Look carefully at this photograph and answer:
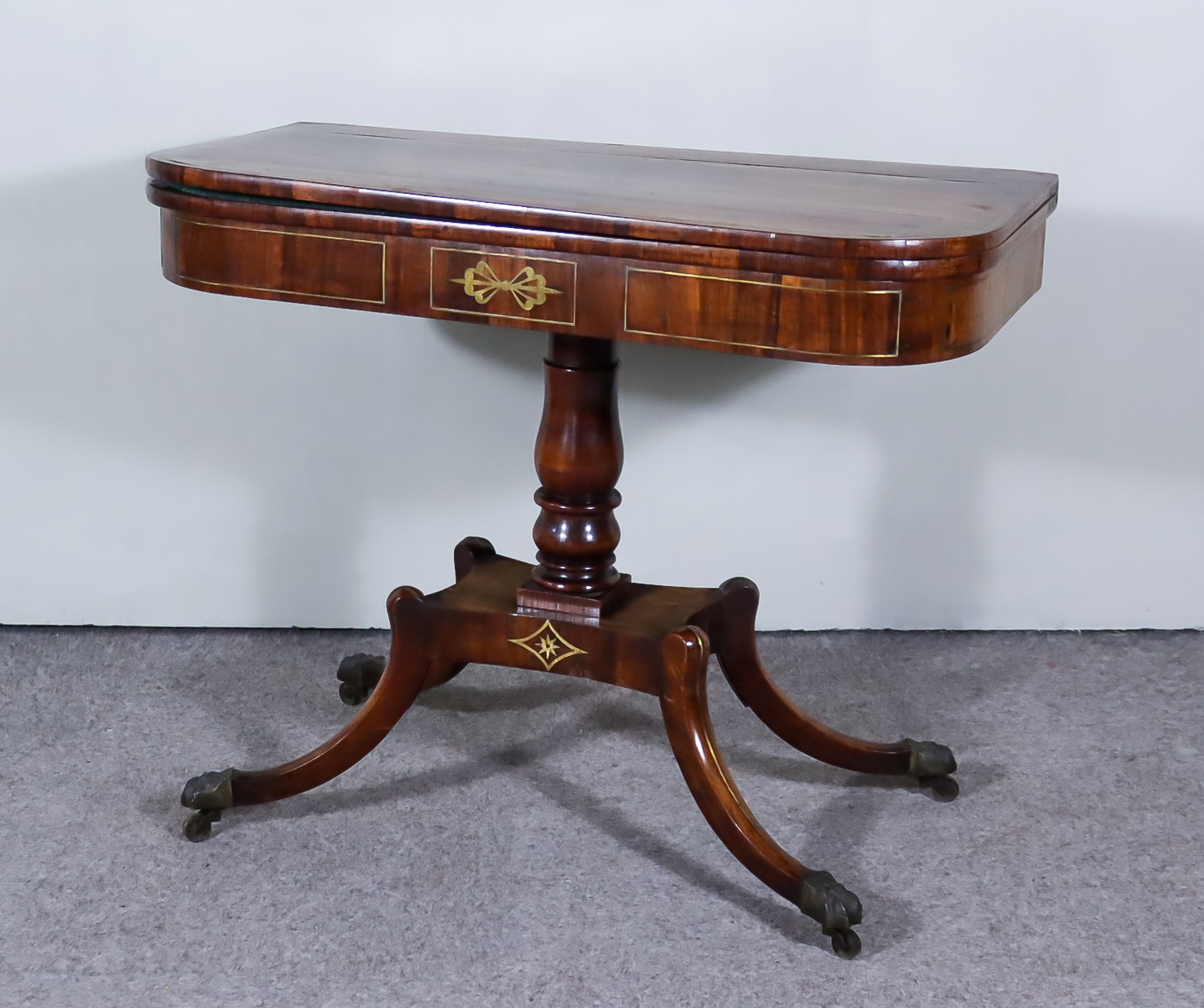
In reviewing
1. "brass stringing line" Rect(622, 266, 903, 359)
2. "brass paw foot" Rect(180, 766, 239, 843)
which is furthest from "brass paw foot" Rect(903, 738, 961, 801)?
"brass paw foot" Rect(180, 766, 239, 843)

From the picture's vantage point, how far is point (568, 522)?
5.68 feet

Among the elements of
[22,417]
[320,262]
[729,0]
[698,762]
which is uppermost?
[729,0]

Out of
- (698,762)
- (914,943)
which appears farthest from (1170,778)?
(698,762)

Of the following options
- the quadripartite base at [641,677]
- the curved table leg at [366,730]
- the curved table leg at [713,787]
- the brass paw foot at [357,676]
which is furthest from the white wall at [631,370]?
the curved table leg at [713,787]

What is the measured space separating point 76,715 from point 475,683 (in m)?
0.57

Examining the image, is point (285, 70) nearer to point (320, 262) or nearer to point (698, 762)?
point (320, 262)

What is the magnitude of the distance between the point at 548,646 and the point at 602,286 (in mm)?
509

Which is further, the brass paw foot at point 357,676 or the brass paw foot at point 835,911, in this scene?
the brass paw foot at point 357,676

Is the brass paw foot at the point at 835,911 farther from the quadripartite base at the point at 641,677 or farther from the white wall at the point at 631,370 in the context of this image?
the white wall at the point at 631,370

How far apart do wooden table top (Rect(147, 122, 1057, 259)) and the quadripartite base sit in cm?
48

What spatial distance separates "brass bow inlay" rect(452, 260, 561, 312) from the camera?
139 centimetres

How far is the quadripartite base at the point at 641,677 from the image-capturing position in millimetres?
1606

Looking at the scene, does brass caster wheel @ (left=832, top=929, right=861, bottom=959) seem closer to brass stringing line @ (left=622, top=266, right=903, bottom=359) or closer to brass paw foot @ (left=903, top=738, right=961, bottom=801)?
brass paw foot @ (left=903, top=738, right=961, bottom=801)

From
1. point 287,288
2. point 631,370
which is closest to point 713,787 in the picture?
point 287,288
